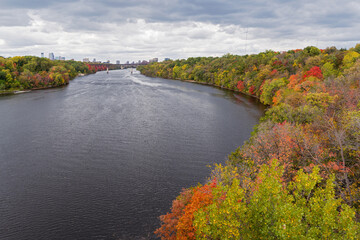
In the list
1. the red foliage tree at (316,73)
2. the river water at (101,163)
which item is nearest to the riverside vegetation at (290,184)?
the red foliage tree at (316,73)

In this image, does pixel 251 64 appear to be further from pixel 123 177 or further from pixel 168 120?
pixel 123 177

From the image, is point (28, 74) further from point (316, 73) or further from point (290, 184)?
point (290, 184)

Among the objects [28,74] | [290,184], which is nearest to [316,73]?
[290,184]

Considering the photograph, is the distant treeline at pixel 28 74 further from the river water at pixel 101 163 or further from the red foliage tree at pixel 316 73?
the red foliage tree at pixel 316 73

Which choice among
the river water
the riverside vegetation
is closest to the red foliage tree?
the riverside vegetation

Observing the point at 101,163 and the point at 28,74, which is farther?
the point at 28,74

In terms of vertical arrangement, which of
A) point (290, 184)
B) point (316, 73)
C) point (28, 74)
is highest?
point (316, 73)
